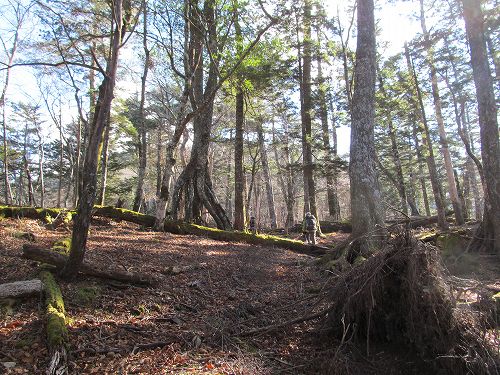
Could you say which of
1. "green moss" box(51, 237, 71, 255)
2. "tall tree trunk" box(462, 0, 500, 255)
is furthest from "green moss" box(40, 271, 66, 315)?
"tall tree trunk" box(462, 0, 500, 255)

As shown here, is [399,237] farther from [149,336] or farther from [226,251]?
[226,251]

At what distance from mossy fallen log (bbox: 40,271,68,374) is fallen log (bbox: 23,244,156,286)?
529 mm

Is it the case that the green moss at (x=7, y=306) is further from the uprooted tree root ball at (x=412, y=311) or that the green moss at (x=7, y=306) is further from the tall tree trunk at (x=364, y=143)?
the tall tree trunk at (x=364, y=143)

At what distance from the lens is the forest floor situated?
11.7 ft

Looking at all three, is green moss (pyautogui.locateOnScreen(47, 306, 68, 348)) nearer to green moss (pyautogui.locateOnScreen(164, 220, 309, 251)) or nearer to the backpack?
green moss (pyautogui.locateOnScreen(164, 220, 309, 251))

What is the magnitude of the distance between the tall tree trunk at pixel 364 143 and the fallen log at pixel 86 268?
4759mm

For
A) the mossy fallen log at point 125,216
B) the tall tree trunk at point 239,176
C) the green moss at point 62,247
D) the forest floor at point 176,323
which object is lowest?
the forest floor at point 176,323

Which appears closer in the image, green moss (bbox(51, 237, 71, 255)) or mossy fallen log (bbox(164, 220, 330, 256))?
green moss (bbox(51, 237, 71, 255))

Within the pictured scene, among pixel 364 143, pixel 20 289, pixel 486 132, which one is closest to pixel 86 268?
pixel 20 289

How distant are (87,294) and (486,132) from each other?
1042cm

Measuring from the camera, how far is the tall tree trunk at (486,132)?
895 cm

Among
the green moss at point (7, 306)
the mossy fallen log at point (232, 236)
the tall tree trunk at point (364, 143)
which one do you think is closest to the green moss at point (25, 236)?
the green moss at point (7, 306)

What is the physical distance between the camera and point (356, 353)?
3.96 metres

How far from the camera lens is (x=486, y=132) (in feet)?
30.3
